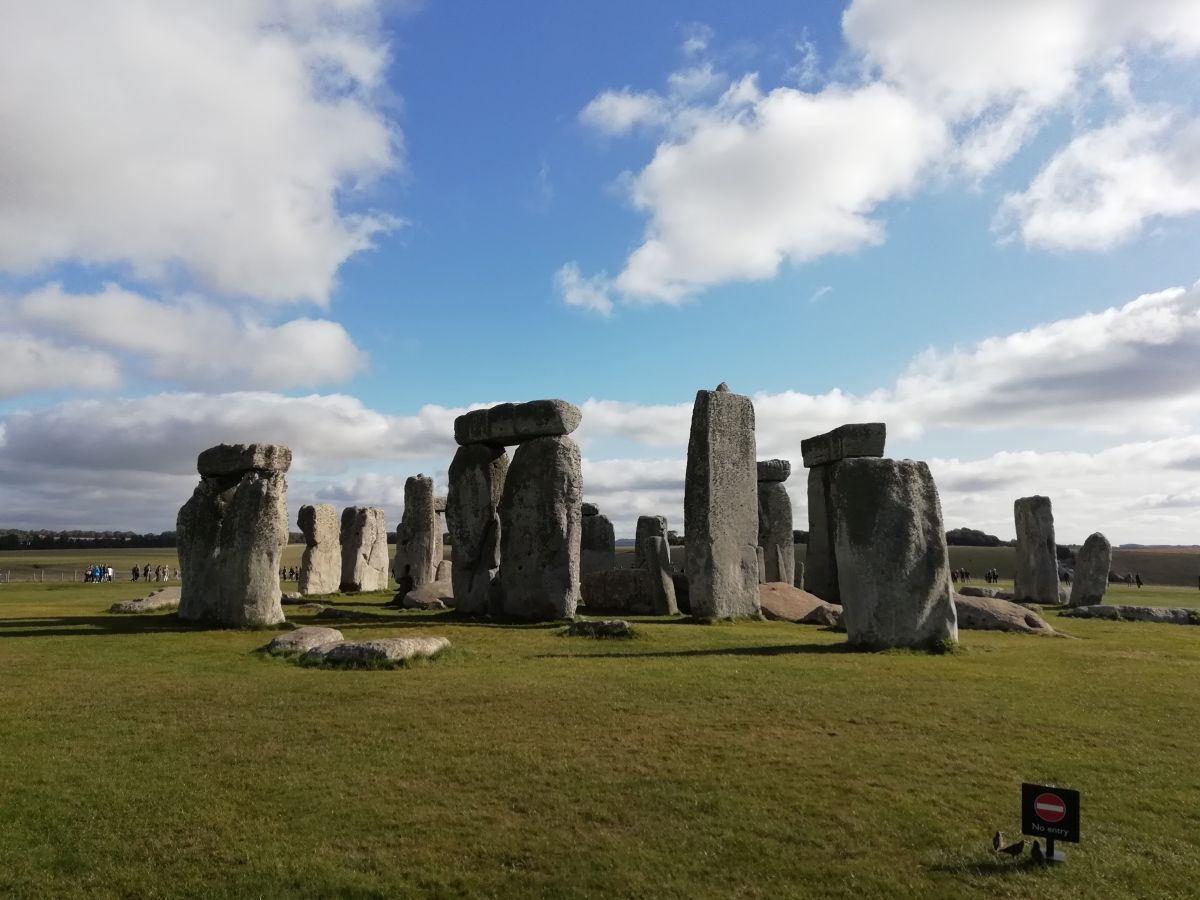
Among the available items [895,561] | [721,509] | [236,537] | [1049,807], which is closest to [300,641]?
[236,537]

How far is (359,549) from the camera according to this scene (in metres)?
29.8

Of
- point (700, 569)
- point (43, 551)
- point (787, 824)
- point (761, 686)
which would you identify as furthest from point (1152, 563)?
point (43, 551)

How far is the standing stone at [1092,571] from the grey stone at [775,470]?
9.20 metres

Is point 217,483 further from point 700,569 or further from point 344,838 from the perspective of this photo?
point 344,838

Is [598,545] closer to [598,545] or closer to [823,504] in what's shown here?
[598,545]

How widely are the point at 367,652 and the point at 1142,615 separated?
17.6 meters

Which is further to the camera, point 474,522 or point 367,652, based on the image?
point 474,522

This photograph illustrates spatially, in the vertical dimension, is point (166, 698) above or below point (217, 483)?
below

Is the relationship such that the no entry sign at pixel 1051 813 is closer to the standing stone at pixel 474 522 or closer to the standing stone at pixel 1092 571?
the standing stone at pixel 474 522

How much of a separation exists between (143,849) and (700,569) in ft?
41.4

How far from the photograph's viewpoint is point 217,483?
53.3 ft

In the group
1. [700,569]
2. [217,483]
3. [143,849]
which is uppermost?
[217,483]

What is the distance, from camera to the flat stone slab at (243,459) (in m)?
15.4

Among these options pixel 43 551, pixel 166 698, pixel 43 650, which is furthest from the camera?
pixel 43 551
